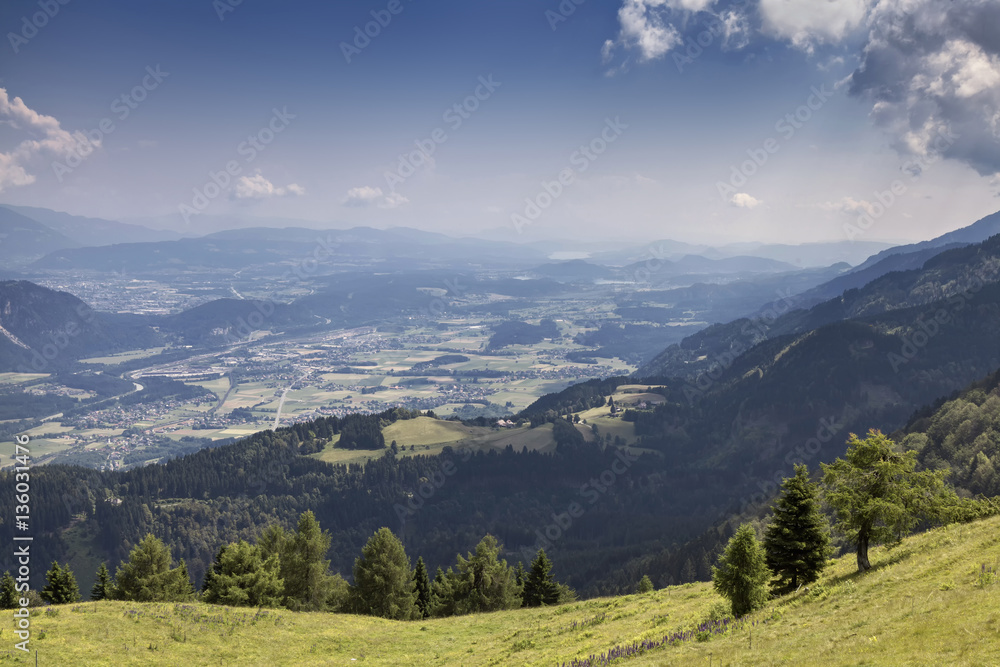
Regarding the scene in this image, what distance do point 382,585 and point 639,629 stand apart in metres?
45.4

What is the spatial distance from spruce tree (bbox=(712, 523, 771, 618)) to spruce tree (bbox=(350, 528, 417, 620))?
50952 mm

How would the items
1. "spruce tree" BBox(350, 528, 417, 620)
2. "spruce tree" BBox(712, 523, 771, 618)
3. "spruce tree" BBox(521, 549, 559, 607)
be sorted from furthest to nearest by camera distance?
"spruce tree" BBox(521, 549, 559, 607) < "spruce tree" BBox(350, 528, 417, 620) < "spruce tree" BBox(712, 523, 771, 618)

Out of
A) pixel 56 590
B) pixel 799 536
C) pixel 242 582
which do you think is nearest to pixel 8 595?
pixel 56 590

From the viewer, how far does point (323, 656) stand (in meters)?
44.6

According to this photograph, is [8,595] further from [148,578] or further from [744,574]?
[744,574]

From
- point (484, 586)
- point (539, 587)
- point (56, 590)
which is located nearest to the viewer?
point (56, 590)

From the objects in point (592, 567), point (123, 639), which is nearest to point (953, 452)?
point (592, 567)

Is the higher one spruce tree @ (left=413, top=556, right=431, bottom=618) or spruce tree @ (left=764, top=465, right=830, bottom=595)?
spruce tree @ (left=764, top=465, right=830, bottom=595)

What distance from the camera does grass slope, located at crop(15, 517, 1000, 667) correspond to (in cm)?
2370

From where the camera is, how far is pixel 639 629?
4197 centimetres

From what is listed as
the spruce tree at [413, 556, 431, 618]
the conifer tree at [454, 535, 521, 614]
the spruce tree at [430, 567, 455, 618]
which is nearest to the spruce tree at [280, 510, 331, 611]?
the spruce tree at [413, 556, 431, 618]

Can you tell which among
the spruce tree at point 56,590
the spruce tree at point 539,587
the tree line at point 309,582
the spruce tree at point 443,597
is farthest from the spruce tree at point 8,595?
the spruce tree at point 539,587

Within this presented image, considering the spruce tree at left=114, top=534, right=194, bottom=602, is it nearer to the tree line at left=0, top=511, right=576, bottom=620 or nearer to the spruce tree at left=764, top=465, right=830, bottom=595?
the tree line at left=0, top=511, right=576, bottom=620

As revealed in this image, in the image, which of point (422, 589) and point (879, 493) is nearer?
point (879, 493)
